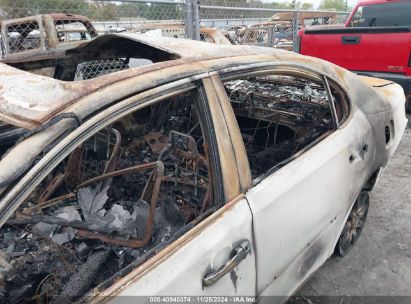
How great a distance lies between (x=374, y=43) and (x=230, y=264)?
505 centimetres

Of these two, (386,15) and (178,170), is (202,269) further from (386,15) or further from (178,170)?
(386,15)

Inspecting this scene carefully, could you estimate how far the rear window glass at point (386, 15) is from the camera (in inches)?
245

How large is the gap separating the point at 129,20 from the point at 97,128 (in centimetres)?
517

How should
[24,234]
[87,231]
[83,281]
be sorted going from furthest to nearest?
[24,234]
[87,231]
[83,281]

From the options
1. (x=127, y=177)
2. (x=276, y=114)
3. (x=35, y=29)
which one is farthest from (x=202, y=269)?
(x=35, y=29)

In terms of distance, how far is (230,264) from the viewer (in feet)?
4.91

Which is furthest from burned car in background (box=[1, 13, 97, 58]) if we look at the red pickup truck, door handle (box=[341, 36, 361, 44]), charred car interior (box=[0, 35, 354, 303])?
door handle (box=[341, 36, 361, 44])

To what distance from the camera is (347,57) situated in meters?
5.90

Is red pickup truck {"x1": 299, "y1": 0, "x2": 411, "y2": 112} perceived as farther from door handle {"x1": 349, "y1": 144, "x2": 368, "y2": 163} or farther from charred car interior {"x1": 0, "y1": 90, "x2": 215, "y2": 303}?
charred car interior {"x1": 0, "y1": 90, "x2": 215, "y2": 303}

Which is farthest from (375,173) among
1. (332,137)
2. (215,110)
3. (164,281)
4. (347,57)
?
(347,57)

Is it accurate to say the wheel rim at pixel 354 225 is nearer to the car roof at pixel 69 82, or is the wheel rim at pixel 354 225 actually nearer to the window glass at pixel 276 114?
the window glass at pixel 276 114

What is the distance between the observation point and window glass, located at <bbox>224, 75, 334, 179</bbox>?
2.73 m

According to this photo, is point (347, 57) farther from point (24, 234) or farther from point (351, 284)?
point (24, 234)

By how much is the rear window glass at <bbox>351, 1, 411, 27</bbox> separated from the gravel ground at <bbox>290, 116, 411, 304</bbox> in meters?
4.00
